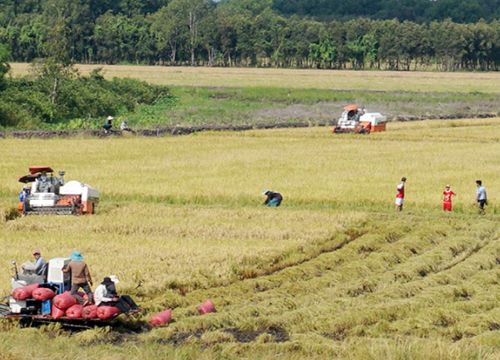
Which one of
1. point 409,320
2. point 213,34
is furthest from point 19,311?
point 213,34

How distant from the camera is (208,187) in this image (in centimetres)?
3906

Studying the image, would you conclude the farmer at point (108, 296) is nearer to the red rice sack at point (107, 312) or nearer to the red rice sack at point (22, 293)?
the red rice sack at point (107, 312)

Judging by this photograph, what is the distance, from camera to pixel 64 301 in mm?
19875

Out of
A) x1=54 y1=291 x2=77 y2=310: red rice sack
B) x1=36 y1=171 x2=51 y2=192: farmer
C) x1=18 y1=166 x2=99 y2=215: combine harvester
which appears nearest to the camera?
x1=54 y1=291 x2=77 y2=310: red rice sack

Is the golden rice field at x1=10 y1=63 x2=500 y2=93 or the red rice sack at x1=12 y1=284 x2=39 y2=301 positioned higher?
the red rice sack at x1=12 y1=284 x2=39 y2=301

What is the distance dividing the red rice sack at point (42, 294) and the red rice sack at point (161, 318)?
5.82 ft

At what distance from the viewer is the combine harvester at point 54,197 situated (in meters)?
33.1

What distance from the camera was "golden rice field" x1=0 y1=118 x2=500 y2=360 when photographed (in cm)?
1917

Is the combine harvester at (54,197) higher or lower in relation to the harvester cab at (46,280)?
lower

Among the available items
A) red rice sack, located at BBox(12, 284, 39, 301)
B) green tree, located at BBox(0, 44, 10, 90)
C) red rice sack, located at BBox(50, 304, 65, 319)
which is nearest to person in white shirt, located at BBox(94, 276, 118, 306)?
red rice sack, located at BBox(50, 304, 65, 319)

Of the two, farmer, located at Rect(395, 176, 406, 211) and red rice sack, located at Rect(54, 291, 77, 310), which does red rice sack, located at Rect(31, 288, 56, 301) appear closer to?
red rice sack, located at Rect(54, 291, 77, 310)

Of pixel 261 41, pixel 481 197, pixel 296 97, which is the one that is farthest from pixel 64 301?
pixel 261 41

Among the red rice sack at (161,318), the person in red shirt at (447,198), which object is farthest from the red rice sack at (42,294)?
the person in red shirt at (447,198)

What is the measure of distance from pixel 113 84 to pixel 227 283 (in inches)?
2629
